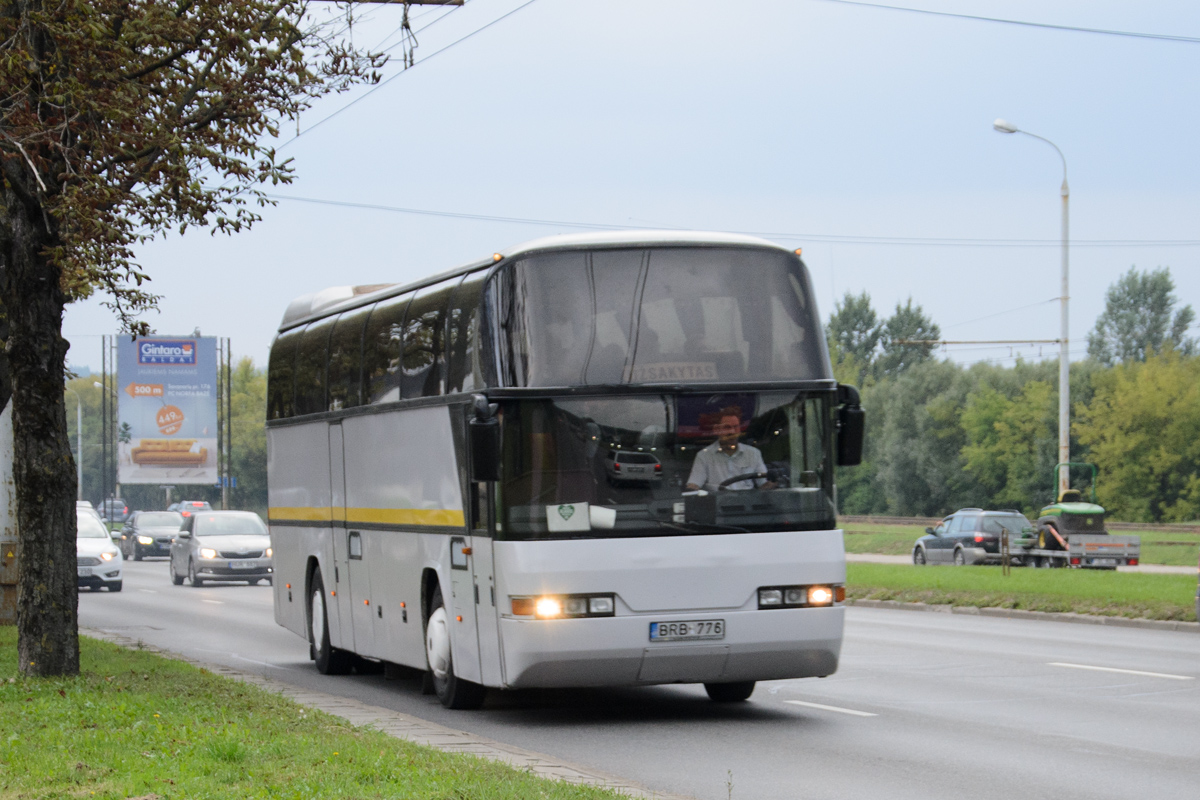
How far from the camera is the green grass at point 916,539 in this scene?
46.3 metres

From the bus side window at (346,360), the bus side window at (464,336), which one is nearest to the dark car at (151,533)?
the bus side window at (346,360)

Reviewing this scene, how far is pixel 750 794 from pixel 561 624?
9.01 feet

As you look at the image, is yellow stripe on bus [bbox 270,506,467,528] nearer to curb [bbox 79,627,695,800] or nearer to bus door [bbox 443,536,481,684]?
bus door [bbox 443,536,481,684]

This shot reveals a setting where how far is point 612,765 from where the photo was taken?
32.7 ft

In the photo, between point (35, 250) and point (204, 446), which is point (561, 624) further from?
point (204, 446)

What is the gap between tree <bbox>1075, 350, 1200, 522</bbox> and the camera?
78000mm

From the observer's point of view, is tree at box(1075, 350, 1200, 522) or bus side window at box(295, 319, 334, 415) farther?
tree at box(1075, 350, 1200, 522)

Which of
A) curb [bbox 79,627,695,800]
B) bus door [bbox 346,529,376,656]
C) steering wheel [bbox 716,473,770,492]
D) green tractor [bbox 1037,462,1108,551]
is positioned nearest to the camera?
curb [bbox 79,627,695,800]

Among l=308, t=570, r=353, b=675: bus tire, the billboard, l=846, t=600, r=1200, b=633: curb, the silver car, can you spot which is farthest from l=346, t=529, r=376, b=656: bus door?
the billboard

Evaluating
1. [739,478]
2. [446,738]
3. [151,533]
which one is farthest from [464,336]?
[151,533]

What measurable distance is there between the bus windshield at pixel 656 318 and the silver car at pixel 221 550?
2684 cm

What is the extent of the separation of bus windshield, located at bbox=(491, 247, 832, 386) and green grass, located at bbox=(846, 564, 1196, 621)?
39.1 ft

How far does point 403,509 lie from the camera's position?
45.3 ft

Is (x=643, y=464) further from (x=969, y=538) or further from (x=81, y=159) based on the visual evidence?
(x=969, y=538)
